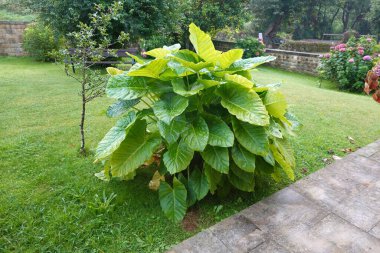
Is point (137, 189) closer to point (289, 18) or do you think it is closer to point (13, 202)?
point (13, 202)

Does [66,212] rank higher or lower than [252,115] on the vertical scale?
lower

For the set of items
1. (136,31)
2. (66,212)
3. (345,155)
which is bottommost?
(345,155)

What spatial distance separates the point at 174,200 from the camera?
192cm

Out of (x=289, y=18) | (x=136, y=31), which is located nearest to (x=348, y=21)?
(x=289, y=18)

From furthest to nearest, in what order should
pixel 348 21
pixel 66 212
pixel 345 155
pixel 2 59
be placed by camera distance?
pixel 348 21 → pixel 2 59 → pixel 345 155 → pixel 66 212

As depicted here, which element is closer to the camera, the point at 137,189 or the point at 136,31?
the point at 137,189

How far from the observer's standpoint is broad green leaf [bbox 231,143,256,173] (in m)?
1.89

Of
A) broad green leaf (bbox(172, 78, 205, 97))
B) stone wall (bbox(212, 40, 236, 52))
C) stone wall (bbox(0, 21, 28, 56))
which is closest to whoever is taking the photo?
broad green leaf (bbox(172, 78, 205, 97))

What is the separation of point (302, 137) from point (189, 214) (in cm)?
200

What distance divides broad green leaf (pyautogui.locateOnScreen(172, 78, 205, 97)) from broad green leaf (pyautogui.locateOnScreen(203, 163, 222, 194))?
534mm

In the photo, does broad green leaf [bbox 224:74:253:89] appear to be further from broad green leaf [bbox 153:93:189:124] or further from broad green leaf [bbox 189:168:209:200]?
broad green leaf [bbox 189:168:209:200]

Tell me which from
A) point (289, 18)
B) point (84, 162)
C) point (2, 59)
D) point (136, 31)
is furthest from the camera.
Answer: point (289, 18)

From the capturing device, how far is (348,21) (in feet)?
80.7

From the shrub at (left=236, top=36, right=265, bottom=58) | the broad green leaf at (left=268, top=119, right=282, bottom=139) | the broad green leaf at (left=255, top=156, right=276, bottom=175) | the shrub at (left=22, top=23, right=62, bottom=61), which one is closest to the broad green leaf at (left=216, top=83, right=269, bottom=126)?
the broad green leaf at (left=268, top=119, right=282, bottom=139)
